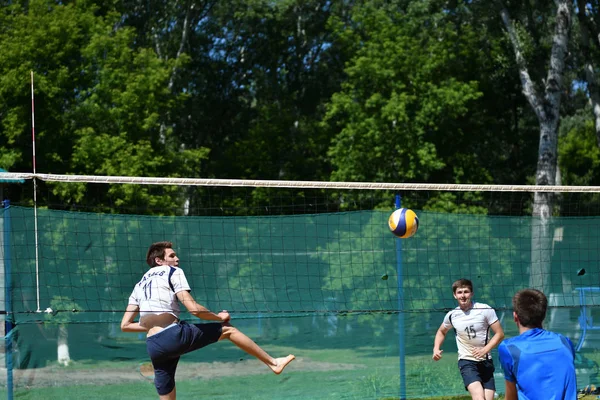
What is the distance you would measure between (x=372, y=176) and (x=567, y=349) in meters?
19.3

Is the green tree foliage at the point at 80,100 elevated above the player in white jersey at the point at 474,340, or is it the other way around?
the green tree foliage at the point at 80,100

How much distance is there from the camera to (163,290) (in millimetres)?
6277

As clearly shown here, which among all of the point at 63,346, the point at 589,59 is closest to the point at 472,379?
the point at 63,346

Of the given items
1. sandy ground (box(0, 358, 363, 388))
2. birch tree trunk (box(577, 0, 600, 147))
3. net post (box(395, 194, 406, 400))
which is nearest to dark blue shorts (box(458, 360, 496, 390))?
net post (box(395, 194, 406, 400))

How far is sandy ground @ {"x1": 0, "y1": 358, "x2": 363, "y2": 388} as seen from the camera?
27.8ft

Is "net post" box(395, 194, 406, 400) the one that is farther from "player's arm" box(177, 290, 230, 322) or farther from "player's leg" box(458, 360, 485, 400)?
"player's arm" box(177, 290, 230, 322)

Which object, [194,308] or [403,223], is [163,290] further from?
[403,223]

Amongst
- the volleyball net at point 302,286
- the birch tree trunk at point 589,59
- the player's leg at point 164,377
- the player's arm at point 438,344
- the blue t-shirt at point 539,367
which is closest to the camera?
the blue t-shirt at point 539,367

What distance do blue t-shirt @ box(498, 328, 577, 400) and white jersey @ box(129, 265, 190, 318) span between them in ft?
9.17

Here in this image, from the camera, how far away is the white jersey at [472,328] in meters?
7.38

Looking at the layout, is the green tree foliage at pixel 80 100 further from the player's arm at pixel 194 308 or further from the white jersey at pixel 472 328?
the player's arm at pixel 194 308

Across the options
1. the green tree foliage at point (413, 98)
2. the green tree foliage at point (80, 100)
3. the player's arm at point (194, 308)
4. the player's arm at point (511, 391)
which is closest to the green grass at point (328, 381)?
the player's arm at point (194, 308)

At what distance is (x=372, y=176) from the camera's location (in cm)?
2336

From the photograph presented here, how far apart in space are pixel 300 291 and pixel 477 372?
7.82 ft
